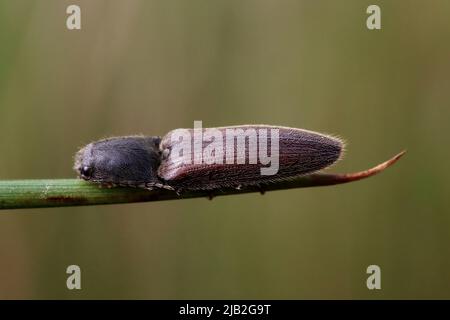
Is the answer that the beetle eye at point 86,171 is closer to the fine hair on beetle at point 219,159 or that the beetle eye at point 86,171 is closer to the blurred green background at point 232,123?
the fine hair on beetle at point 219,159

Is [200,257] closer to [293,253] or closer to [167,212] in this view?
[167,212]

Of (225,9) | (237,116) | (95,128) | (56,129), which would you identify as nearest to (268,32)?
(225,9)

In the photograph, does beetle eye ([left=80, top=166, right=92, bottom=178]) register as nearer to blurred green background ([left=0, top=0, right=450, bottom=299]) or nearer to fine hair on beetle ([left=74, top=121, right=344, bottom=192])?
fine hair on beetle ([left=74, top=121, right=344, bottom=192])

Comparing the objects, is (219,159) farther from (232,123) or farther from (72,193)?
(232,123)

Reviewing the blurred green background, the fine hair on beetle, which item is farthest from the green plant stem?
the blurred green background

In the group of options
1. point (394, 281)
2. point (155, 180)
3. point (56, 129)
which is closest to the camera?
point (155, 180)

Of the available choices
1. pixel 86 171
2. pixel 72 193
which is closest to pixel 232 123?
pixel 86 171

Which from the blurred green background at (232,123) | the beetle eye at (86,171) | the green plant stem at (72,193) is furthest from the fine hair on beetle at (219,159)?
the blurred green background at (232,123)
